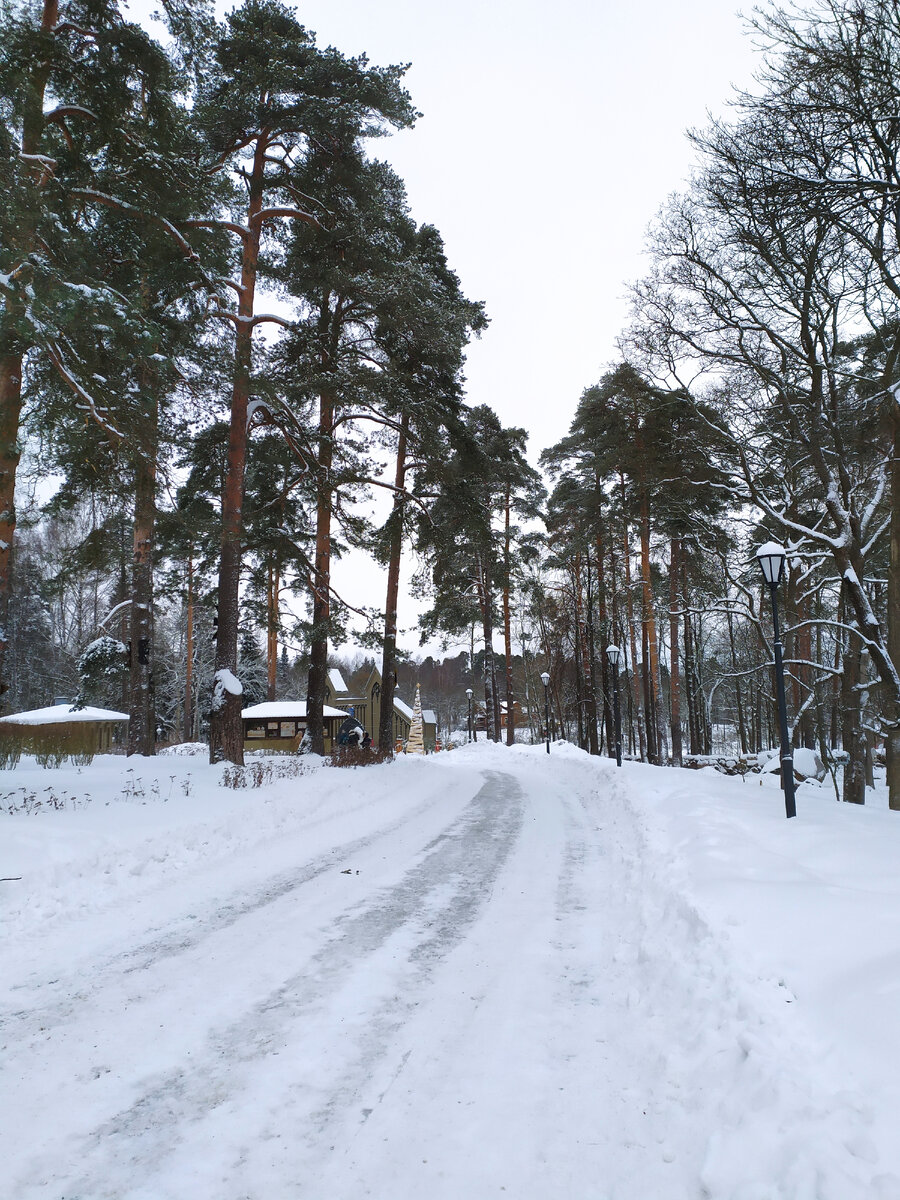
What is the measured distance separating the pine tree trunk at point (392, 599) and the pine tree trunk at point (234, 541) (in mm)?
4377

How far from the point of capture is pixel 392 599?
18938 millimetres

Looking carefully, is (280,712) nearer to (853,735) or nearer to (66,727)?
(66,727)

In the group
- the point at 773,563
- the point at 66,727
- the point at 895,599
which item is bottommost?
the point at 66,727

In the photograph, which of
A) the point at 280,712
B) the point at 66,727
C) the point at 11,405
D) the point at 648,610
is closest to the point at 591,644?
the point at 648,610

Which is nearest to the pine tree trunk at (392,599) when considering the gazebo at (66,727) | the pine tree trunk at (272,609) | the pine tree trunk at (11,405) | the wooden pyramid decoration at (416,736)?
the pine tree trunk at (272,609)

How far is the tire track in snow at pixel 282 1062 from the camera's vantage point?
2.52 m

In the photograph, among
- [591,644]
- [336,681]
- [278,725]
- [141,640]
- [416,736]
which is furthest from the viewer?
[416,736]

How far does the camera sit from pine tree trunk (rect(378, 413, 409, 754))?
17.1 m

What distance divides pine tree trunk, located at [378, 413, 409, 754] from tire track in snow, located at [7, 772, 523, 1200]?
37.2 feet

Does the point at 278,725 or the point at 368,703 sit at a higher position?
the point at 368,703

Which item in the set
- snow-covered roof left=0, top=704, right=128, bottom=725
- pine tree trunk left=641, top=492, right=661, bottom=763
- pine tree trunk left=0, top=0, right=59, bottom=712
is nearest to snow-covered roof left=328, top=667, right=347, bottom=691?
snow-covered roof left=0, top=704, right=128, bottom=725

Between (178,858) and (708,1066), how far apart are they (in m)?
5.82

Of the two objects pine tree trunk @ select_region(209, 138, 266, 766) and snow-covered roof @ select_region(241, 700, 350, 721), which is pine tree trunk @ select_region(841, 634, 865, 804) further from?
snow-covered roof @ select_region(241, 700, 350, 721)

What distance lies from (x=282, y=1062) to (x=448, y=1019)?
1.00m
